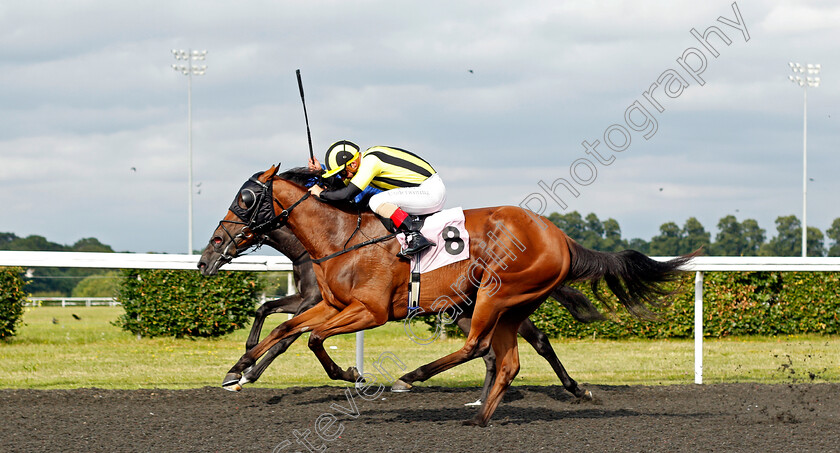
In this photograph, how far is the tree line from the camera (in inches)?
1459

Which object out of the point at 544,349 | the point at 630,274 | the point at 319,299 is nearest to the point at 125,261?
the point at 319,299

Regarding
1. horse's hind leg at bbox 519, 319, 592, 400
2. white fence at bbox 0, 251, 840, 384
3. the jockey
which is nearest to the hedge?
white fence at bbox 0, 251, 840, 384

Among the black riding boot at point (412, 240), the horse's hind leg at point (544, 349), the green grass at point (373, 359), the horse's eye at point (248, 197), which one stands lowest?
the green grass at point (373, 359)

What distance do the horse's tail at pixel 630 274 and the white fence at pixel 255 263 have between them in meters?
0.89

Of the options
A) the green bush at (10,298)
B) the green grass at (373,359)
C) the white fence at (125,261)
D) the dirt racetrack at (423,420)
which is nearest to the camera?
the dirt racetrack at (423,420)

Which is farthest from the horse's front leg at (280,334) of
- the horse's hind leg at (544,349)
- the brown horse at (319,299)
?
the horse's hind leg at (544,349)

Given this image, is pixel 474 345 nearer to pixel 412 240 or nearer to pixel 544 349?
pixel 412 240

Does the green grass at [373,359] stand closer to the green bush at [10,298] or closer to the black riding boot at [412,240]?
the green bush at [10,298]

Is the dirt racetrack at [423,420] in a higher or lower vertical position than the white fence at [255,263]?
lower

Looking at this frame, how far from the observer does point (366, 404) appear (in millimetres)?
6066

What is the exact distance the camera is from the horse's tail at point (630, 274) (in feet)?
17.7

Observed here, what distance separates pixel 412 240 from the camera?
4.97 metres

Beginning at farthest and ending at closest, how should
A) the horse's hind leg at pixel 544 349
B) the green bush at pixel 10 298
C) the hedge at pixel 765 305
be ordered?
the hedge at pixel 765 305
the green bush at pixel 10 298
the horse's hind leg at pixel 544 349

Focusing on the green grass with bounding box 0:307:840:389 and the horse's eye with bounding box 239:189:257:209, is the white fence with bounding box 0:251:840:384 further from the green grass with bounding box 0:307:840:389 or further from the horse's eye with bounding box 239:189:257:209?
the horse's eye with bounding box 239:189:257:209
